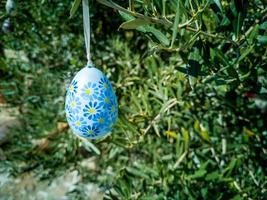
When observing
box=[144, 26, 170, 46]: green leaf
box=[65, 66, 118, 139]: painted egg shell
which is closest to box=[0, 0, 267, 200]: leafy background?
box=[144, 26, 170, 46]: green leaf

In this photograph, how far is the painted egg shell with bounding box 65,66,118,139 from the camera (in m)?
0.81

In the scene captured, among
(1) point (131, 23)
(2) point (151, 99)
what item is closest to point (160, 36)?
(1) point (131, 23)

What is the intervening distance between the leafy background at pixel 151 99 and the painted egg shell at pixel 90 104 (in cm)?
12

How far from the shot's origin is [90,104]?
81 cm

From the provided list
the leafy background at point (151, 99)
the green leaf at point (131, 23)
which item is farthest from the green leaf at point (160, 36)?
the green leaf at point (131, 23)

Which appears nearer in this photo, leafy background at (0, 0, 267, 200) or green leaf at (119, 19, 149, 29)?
green leaf at (119, 19, 149, 29)

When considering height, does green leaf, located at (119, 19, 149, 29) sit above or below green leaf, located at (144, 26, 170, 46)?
above

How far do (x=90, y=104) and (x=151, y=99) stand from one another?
486 millimetres

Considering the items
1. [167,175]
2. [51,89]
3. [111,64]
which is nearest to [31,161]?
[51,89]

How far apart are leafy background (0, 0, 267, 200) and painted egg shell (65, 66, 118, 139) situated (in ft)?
0.40

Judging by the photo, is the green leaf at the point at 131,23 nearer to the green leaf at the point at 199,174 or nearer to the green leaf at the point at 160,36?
the green leaf at the point at 160,36

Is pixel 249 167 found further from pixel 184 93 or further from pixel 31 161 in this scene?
pixel 31 161

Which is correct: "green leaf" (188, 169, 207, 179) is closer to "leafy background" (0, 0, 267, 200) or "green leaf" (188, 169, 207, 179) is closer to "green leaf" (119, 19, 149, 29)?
"leafy background" (0, 0, 267, 200)

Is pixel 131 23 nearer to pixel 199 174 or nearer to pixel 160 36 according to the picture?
pixel 160 36
